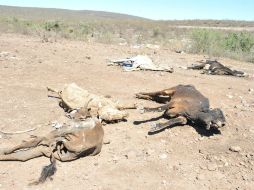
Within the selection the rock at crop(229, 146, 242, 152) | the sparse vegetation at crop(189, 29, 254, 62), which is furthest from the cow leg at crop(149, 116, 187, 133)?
the sparse vegetation at crop(189, 29, 254, 62)

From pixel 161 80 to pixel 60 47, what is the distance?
4.75m

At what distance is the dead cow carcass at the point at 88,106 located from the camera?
6.79 m

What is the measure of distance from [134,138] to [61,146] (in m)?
1.11

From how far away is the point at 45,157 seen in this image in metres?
5.82

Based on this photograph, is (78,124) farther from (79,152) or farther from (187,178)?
(187,178)

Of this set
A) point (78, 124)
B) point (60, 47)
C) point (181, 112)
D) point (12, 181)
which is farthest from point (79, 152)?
point (60, 47)

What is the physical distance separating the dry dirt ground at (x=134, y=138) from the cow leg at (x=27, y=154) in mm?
63

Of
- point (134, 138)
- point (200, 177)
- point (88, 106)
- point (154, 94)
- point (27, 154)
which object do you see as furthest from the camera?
point (154, 94)

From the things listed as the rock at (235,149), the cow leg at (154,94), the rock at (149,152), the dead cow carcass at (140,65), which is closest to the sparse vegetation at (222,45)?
the dead cow carcass at (140,65)

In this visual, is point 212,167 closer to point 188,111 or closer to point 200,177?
point 200,177

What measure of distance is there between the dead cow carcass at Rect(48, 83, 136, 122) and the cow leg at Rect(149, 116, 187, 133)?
2.12ft

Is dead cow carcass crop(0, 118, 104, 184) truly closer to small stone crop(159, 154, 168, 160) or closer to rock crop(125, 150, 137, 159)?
rock crop(125, 150, 137, 159)

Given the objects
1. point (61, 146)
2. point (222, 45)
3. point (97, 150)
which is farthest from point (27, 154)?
point (222, 45)

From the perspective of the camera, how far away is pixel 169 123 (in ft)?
21.5
